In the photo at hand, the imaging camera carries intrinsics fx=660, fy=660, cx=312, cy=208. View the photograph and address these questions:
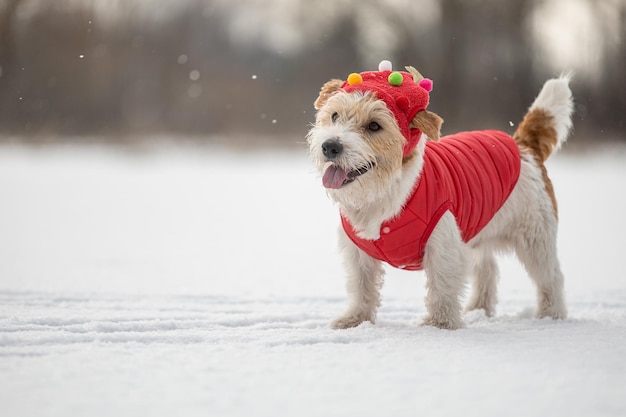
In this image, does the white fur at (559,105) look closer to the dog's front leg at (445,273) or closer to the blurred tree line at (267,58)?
the dog's front leg at (445,273)

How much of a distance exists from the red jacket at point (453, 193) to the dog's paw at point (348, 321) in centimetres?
34

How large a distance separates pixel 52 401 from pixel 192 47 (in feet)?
60.7

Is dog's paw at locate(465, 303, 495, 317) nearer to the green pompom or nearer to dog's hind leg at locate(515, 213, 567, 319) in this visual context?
dog's hind leg at locate(515, 213, 567, 319)

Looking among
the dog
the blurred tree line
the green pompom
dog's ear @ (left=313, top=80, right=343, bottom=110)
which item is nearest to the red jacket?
the dog

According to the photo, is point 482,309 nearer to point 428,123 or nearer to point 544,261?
point 544,261

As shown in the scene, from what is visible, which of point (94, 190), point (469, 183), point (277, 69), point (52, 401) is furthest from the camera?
point (277, 69)

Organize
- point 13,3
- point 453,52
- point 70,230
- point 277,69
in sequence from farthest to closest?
point 277,69, point 13,3, point 453,52, point 70,230

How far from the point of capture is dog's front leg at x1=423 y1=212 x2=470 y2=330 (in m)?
3.35

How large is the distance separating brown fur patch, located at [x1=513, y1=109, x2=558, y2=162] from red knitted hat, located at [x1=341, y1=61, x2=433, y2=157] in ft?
3.66

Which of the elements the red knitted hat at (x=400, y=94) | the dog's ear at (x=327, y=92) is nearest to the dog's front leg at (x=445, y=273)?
the red knitted hat at (x=400, y=94)

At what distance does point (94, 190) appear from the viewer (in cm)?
1108

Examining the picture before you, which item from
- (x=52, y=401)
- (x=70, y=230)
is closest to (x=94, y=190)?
(x=70, y=230)

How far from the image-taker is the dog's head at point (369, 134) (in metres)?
3.16

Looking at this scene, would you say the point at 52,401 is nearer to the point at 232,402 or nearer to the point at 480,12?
the point at 232,402
